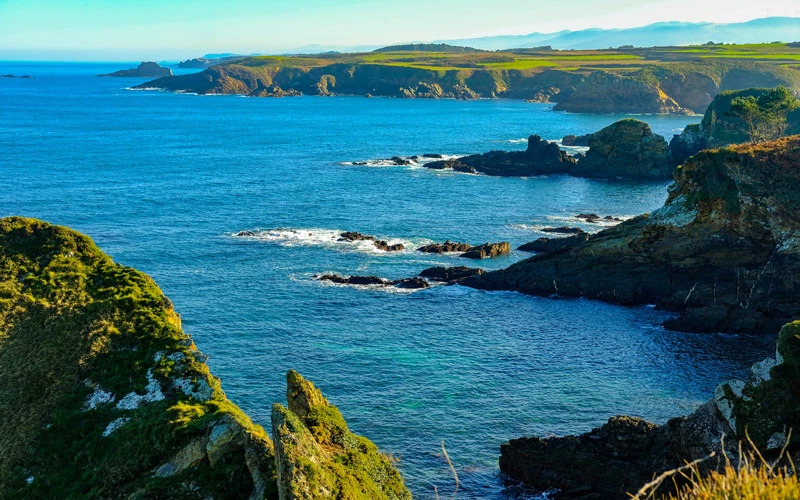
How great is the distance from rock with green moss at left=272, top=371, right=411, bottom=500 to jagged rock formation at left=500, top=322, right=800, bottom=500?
9336 millimetres

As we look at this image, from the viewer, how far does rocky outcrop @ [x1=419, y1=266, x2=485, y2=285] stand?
82.2 metres

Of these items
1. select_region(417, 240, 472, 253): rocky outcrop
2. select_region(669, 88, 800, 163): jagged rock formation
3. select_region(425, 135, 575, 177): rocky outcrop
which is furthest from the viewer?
select_region(425, 135, 575, 177): rocky outcrop

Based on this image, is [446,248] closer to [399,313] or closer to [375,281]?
[375,281]

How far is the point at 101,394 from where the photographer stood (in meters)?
37.0

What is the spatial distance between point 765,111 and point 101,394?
347ft

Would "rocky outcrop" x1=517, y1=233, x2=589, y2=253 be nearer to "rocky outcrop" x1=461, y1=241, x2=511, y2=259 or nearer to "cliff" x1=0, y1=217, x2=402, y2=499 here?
"rocky outcrop" x1=461, y1=241, x2=511, y2=259

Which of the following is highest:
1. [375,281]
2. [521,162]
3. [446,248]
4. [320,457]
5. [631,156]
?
[631,156]

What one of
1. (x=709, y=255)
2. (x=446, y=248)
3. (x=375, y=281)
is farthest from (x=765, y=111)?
(x=375, y=281)

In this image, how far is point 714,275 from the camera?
70938mm

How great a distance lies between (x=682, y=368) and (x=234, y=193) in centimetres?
8525

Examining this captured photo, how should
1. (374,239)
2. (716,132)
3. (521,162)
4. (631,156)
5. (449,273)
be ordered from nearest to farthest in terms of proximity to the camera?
1. (449,273)
2. (374,239)
3. (631,156)
4. (716,132)
5. (521,162)

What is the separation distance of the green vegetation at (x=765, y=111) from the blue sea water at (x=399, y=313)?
58.6ft

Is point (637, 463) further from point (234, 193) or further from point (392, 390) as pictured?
point (234, 193)

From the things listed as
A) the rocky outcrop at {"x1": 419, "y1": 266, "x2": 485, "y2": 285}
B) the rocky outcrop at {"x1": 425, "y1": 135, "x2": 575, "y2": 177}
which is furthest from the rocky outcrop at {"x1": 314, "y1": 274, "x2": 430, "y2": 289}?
the rocky outcrop at {"x1": 425, "y1": 135, "x2": 575, "y2": 177}
